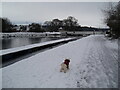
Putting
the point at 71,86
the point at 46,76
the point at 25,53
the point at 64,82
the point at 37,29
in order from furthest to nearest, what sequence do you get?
the point at 37,29
the point at 25,53
the point at 46,76
the point at 64,82
the point at 71,86

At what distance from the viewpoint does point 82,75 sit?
23.8ft

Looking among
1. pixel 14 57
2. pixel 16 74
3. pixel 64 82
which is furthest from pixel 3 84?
pixel 14 57

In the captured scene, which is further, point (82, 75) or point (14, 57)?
point (14, 57)

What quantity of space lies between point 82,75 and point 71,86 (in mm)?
1514

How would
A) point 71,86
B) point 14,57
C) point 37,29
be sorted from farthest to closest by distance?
1. point 37,29
2. point 14,57
3. point 71,86

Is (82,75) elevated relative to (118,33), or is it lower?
lower

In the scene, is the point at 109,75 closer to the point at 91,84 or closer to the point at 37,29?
the point at 91,84

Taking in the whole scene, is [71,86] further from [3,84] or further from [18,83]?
[3,84]

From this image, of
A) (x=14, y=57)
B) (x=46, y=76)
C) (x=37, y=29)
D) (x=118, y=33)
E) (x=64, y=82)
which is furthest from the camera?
(x=37, y=29)

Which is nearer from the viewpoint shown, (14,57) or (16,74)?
(16,74)

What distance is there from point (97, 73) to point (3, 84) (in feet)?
14.5

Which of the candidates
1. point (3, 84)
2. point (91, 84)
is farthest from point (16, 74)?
point (91, 84)

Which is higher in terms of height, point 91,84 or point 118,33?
point 118,33

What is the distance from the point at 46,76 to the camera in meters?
7.11
